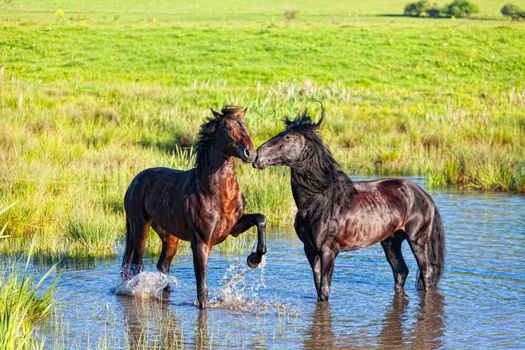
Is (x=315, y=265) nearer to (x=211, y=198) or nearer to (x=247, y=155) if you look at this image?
(x=211, y=198)

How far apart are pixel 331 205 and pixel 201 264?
1.29m

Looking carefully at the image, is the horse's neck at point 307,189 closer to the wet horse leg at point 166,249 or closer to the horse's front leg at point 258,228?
the horse's front leg at point 258,228

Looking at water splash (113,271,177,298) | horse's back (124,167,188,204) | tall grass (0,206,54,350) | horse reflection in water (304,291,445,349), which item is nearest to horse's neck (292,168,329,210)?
horse reflection in water (304,291,445,349)

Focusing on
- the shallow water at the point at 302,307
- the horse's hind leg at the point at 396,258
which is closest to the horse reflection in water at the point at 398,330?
the shallow water at the point at 302,307

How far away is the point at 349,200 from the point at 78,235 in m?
3.61

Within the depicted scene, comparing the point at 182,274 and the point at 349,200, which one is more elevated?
the point at 349,200

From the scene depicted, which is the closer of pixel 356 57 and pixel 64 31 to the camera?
pixel 356 57

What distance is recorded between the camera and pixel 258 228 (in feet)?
26.7

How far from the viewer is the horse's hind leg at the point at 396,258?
29.8ft

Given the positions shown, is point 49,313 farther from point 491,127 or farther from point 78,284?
point 491,127

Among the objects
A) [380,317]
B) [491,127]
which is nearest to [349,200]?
[380,317]

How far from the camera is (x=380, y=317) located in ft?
26.3

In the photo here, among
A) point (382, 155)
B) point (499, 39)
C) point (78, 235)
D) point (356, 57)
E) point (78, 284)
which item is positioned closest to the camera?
point (78, 284)

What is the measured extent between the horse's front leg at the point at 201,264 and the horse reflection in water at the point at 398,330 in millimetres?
1005
